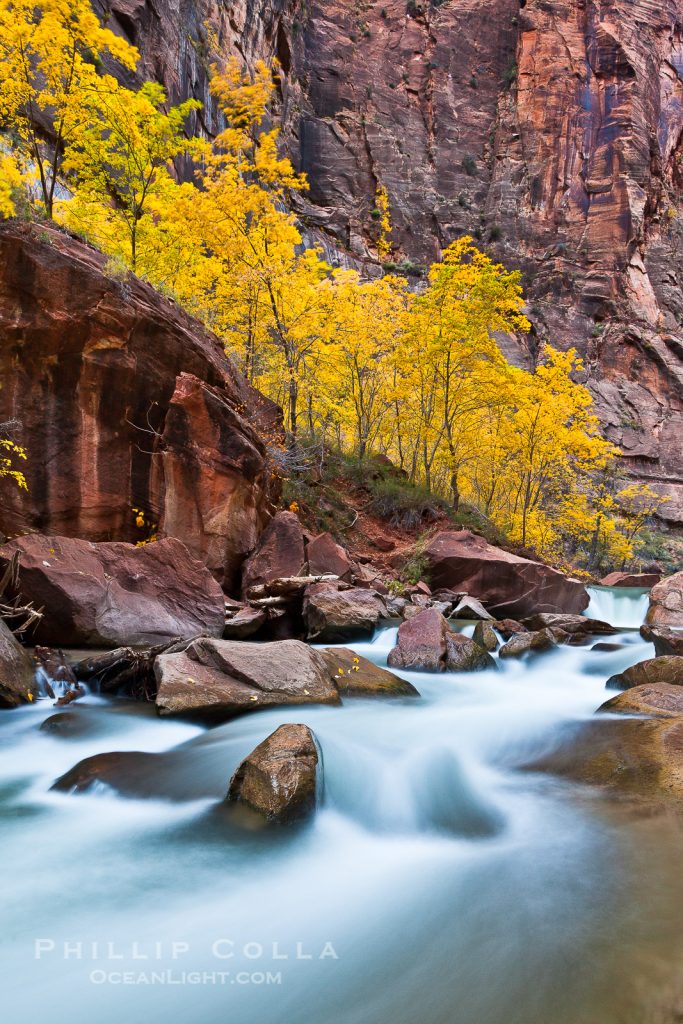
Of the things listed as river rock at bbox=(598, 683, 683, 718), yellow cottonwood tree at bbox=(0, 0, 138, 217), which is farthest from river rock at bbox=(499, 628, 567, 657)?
yellow cottonwood tree at bbox=(0, 0, 138, 217)

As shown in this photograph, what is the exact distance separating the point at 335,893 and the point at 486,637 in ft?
23.5

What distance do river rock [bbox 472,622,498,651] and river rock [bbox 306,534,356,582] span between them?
307 centimetres

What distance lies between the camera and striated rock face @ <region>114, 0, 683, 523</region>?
5306 centimetres

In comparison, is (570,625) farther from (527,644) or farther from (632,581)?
(632,581)

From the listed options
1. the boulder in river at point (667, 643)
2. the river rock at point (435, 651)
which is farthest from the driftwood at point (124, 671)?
the boulder in river at point (667, 643)

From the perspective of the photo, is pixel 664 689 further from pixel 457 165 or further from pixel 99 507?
pixel 457 165

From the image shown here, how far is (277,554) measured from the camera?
1192 cm

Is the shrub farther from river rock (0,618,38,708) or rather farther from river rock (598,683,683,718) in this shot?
river rock (0,618,38,708)

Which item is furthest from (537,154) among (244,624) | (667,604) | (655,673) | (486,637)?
(655,673)

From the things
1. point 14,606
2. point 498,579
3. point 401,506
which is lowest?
point 498,579

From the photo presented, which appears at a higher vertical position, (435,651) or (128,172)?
(128,172)

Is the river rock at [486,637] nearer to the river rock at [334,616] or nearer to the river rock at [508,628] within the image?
the river rock at [508,628]

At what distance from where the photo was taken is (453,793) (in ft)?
17.0

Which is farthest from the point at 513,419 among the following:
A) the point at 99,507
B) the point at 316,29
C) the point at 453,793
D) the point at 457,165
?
the point at 316,29
